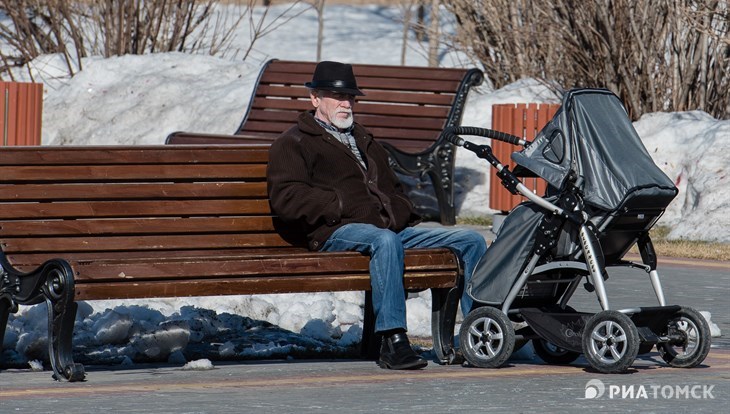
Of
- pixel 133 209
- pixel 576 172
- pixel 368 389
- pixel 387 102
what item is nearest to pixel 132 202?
pixel 133 209

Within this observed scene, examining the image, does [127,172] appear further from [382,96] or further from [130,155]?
[382,96]

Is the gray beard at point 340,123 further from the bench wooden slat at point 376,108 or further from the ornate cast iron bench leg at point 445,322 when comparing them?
the bench wooden slat at point 376,108

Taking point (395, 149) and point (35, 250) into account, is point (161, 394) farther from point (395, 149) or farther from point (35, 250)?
point (395, 149)

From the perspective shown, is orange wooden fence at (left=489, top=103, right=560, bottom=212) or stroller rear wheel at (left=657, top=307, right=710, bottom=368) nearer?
stroller rear wheel at (left=657, top=307, right=710, bottom=368)

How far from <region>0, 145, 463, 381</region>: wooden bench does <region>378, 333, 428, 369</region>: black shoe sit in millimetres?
259

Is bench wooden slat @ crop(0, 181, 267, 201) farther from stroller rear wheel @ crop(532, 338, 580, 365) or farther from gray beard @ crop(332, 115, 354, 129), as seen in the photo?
stroller rear wheel @ crop(532, 338, 580, 365)

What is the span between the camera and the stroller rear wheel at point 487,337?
6797mm

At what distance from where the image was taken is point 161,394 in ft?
20.1

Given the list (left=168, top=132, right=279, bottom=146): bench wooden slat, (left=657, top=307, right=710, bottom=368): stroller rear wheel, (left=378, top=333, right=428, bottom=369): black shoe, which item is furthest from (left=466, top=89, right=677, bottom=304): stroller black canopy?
(left=168, top=132, right=279, bottom=146): bench wooden slat

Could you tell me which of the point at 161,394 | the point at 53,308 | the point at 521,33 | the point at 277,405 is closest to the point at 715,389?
the point at 277,405

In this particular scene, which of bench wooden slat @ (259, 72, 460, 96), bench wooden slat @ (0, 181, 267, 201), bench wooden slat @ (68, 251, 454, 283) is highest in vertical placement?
bench wooden slat @ (259, 72, 460, 96)

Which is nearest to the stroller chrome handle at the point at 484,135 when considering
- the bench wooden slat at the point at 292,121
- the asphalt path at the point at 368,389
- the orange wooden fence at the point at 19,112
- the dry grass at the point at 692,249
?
the asphalt path at the point at 368,389

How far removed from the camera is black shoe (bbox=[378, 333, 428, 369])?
685 cm

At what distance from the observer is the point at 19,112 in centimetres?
1470
